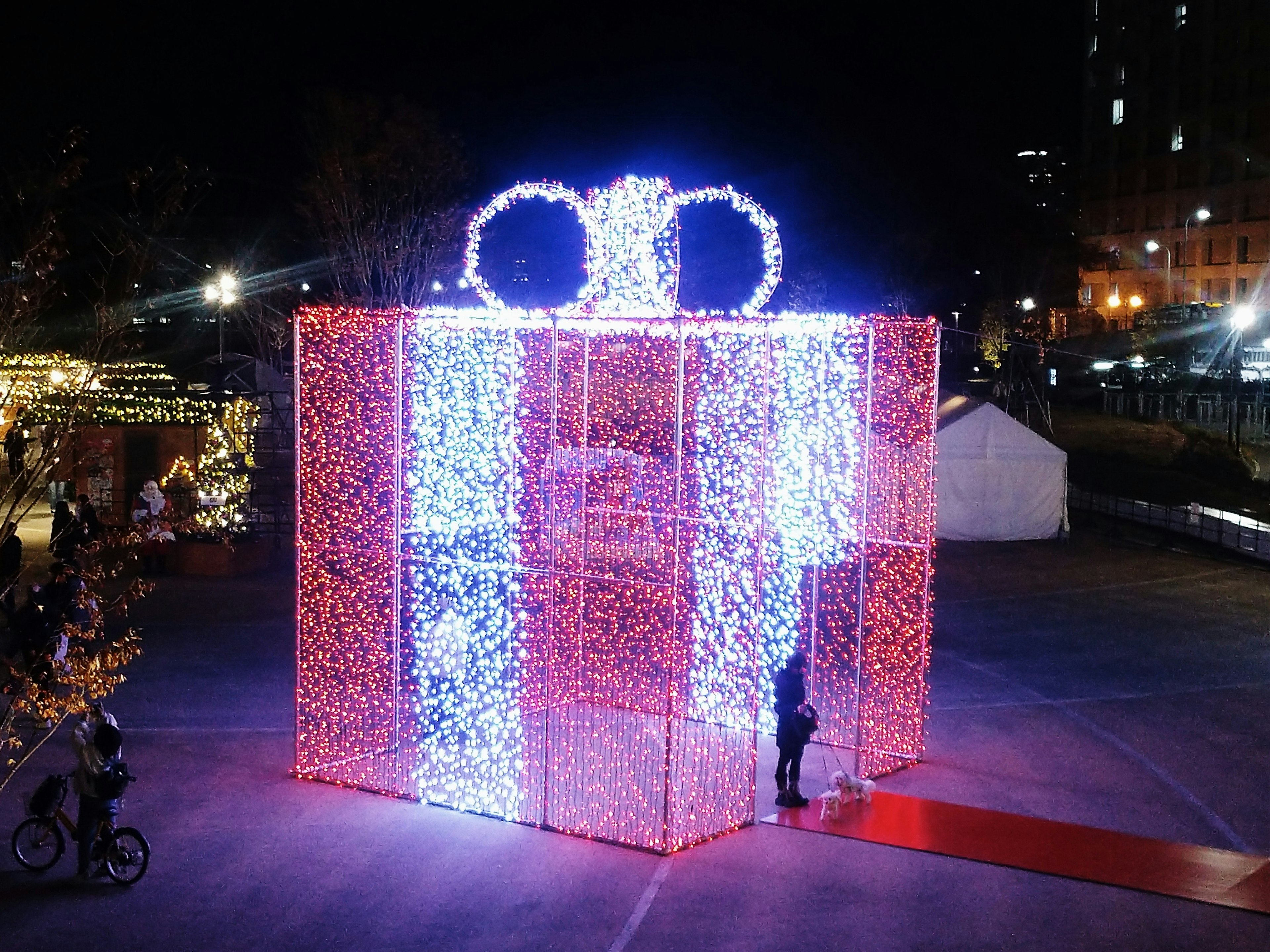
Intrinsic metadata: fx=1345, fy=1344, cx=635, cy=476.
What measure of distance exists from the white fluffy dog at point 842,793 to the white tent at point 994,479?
49.2 feet

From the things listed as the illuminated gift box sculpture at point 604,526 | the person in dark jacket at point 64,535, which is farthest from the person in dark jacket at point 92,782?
the illuminated gift box sculpture at point 604,526

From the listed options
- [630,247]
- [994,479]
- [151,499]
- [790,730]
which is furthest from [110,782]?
[994,479]

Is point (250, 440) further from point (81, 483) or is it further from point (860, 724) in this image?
point (860, 724)

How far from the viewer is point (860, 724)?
11.0 meters

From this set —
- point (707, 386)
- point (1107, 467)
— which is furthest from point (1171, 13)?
point (707, 386)

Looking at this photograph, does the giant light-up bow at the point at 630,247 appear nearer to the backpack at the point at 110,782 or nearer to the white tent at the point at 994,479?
the backpack at the point at 110,782

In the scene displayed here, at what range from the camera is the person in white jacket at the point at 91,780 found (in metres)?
8.22

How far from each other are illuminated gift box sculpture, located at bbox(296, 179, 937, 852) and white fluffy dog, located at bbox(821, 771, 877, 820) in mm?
618

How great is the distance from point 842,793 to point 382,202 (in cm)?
2149

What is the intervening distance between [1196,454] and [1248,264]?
93.2 ft

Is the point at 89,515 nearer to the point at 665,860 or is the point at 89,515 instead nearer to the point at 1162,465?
the point at 665,860

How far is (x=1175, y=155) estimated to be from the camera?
6144 cm

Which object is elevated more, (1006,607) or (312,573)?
(312,573)

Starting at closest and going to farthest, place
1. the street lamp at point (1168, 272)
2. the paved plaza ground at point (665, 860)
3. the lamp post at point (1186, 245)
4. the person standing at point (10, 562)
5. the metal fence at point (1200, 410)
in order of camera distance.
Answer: the paved plaza ground at point (665, 860) < the person standing at point (10, 562) < the metal fence at point (1200, 410) < the lamp post at point (1186, 245) < the street lamp at point (1168, 272)
